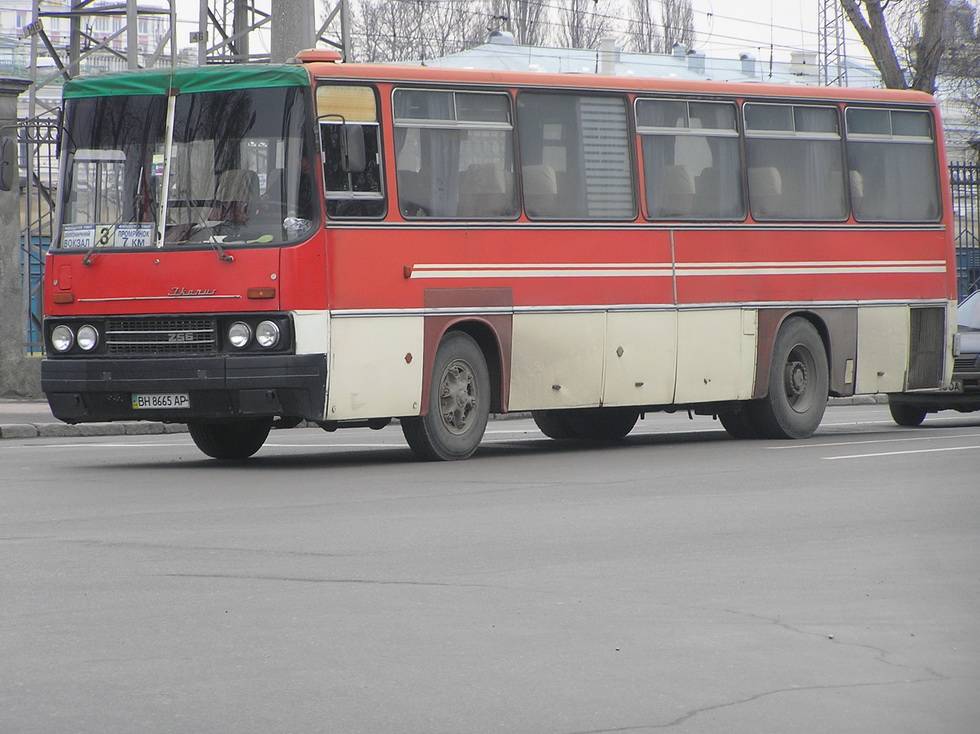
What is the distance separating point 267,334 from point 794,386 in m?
6.20

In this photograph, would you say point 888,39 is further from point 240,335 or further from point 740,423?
point 240,335

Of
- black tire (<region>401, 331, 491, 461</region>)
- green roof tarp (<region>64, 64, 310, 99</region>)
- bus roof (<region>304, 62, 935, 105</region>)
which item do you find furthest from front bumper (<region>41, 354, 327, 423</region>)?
bus roof (<region>304, 62, 935, 105</region>)

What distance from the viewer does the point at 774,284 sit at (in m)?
17.5

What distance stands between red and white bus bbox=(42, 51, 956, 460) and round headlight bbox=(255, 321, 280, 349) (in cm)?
2

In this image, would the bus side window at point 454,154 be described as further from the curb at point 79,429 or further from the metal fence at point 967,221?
the metal fence at point 967,221

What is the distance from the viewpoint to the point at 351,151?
14.0 m

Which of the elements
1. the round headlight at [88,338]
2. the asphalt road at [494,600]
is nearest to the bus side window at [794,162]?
the asphalt road at [494,600]

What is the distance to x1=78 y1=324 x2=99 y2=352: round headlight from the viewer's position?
14.1 metres

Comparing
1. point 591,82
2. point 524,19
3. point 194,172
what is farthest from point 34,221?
point 524,19

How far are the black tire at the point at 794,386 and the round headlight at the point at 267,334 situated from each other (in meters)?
5.73

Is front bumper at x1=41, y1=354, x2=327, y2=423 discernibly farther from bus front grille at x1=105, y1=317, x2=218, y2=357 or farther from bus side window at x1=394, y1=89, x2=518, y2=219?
bus side window at x1=394, y1=89, x2=518, y2=219

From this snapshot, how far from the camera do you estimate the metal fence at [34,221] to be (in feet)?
73.0

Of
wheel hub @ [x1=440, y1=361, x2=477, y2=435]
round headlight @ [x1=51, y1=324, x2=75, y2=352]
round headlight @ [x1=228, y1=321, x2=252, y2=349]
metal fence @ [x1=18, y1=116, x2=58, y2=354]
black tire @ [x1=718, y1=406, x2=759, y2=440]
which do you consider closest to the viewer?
round headlight @ [x1=228, y1=321, x2=252, y2=349]

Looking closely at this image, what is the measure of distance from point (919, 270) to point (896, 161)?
115cm
